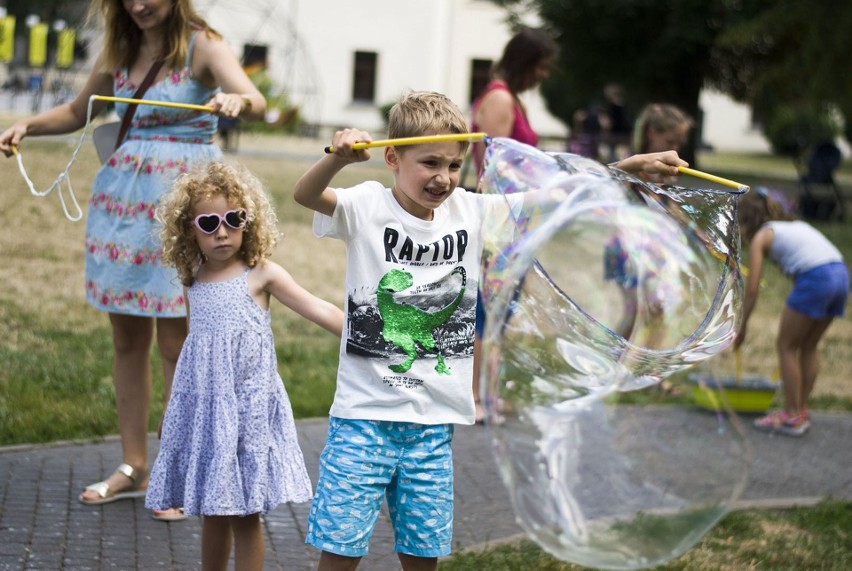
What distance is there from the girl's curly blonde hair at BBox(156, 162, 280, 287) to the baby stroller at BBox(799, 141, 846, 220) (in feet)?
53.9

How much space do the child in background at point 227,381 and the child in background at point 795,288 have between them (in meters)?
3.72

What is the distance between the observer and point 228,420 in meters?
3.44

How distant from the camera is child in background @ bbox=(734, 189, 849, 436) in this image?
260 inches

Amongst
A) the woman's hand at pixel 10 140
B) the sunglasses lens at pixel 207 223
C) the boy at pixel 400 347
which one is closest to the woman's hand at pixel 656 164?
the boy at pixel 400 347

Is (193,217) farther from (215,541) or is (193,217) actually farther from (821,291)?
(821,291)

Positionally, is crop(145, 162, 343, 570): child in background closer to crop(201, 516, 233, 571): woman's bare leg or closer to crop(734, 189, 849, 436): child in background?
crop(201, 516, 233, 571): woman's bare leg

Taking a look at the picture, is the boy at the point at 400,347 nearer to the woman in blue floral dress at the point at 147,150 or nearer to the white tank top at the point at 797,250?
the woman in blue floral dress at the point at 147,150

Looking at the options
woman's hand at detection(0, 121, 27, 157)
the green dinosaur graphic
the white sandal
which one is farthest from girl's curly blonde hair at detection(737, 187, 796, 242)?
woman's hand at detection(0, 121, 27, 157)

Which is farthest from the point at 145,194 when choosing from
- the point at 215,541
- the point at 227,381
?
the point at 215,541

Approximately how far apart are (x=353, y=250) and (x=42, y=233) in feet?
31.0

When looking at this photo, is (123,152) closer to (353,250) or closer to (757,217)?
(353,250)

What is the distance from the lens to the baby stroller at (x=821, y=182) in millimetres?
18703

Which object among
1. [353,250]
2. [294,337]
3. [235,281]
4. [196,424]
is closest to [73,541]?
[196,424]

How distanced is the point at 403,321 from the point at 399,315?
0.06ft
